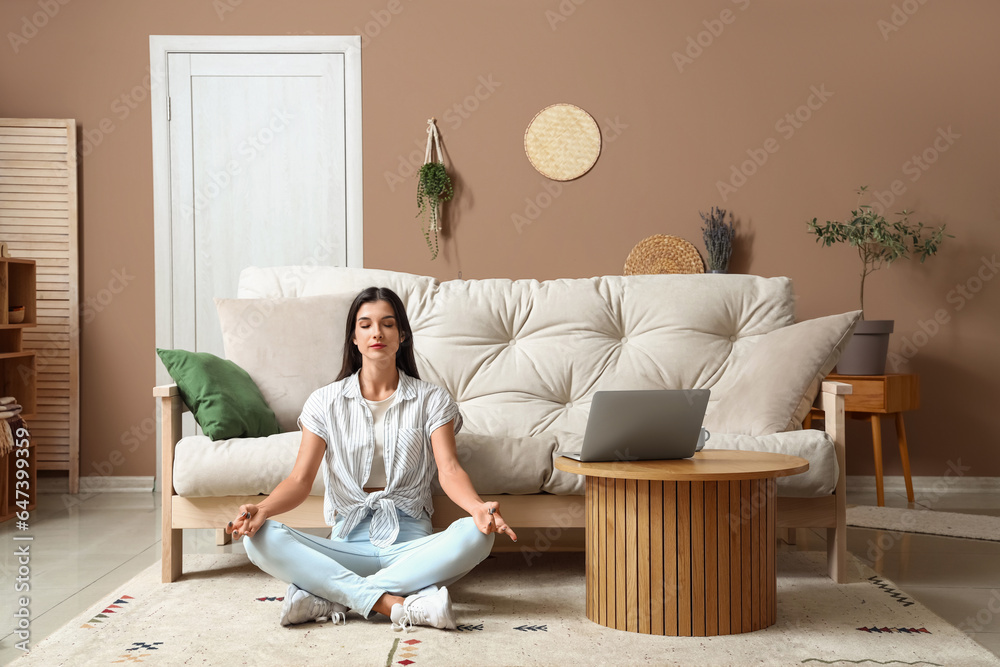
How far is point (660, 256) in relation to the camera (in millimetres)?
3881

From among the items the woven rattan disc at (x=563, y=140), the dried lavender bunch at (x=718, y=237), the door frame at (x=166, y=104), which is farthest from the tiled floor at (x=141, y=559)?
the woven rattan disc at (x=563, y=140)

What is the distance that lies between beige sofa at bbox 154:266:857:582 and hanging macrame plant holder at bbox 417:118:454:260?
92 centimetres

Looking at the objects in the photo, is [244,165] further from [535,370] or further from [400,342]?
[400,342]

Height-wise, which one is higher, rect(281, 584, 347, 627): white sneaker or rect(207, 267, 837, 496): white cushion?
rect(207, 267, 837, 496): white cushion

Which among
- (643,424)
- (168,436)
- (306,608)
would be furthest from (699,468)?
(168,436)

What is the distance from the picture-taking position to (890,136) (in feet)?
12.7

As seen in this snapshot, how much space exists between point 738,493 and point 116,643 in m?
1.43

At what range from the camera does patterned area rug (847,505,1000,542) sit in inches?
117

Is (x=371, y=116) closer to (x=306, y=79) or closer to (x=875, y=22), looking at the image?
(x=306, y=79)

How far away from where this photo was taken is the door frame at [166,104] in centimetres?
389

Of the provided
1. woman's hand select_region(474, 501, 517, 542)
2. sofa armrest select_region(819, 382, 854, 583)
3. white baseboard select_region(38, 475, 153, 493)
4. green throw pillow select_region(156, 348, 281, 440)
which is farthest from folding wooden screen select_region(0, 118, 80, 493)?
sofa armrest select_region(819, 382, 854, 583)

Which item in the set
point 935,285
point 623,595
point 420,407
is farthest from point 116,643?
point 935,285

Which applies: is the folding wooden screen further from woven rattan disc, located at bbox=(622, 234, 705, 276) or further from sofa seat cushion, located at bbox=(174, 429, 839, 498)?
woven rattan disc, located at bbox=(622, 234, 705, 276)

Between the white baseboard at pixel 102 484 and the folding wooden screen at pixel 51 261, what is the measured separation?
1.9 inches
